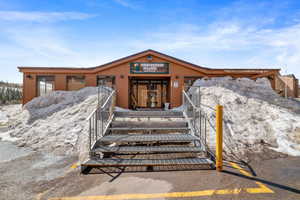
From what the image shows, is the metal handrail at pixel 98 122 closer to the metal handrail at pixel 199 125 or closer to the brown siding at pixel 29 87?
the metal handrail at pixel 199 125

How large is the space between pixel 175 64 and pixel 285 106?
7.39m

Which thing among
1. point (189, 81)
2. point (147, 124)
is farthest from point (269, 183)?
point (189, 81)

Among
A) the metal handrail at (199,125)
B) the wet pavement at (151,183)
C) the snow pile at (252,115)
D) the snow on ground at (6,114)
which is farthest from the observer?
the snow on ground at (6,114)

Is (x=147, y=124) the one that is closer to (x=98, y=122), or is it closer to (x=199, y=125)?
(x=199, y=125)


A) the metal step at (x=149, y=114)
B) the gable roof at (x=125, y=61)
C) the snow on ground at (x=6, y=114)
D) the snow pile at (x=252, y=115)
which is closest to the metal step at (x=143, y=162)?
the snow pile at (x=252, y=115)

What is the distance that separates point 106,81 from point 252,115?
32.6 ft

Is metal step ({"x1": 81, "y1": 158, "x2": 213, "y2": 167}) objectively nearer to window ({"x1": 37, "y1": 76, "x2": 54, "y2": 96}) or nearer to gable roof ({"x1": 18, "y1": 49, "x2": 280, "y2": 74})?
gable roof ({"x1": 18, "y1": 49, "x2": 280, "y2": 74})

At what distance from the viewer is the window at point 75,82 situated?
11.3 metres

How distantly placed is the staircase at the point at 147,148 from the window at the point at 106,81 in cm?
502

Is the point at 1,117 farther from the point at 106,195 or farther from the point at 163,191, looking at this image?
the point at 163,191

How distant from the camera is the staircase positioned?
152 inches

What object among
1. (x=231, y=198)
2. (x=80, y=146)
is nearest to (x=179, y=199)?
(x=231, y=198)

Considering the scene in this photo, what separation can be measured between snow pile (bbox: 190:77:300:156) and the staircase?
1424 millimetres

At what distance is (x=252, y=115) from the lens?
24.2ft
